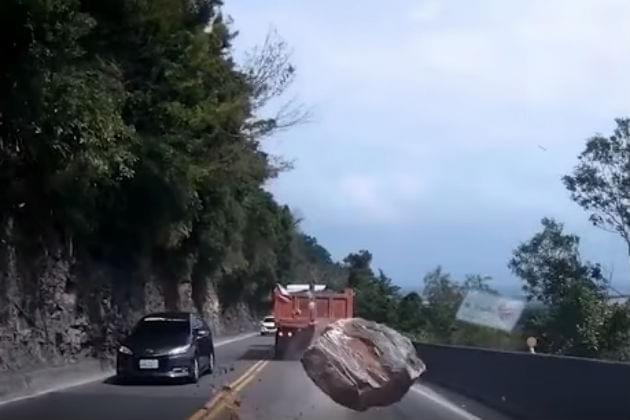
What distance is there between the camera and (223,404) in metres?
20.6

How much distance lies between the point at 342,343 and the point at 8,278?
14730 millimetres

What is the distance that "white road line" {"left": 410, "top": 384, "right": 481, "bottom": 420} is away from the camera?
21.8 m

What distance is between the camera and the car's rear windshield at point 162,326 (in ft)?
101

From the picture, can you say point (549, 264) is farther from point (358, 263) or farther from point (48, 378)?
point (358, 263)

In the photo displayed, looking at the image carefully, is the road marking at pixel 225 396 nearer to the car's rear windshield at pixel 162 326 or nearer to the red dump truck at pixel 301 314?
the car's rear windshield at pixel 162 326

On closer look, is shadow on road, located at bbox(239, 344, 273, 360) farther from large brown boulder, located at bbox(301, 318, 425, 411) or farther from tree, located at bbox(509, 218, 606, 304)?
large brown boulder, located at bbox(301, 318, 425, 411)

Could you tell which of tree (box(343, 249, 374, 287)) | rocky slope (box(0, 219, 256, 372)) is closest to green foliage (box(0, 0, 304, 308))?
rocky slope (box(0, 219, 256, 372))

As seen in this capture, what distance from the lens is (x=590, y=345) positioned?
1287 inches

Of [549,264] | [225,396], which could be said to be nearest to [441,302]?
[549,264]

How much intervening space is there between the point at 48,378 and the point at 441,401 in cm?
930

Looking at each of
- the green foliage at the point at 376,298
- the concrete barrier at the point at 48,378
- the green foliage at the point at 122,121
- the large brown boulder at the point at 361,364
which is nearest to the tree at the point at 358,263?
the green foliage at the point at 376,298

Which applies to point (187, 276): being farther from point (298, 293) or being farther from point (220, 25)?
point (220, 25)

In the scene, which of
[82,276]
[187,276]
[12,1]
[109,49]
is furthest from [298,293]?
[12,1]

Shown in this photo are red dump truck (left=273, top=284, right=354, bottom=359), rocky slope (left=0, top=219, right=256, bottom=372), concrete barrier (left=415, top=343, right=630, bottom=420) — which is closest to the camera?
concrete barrier (left=415, top=343, right=630, bottom=420)
